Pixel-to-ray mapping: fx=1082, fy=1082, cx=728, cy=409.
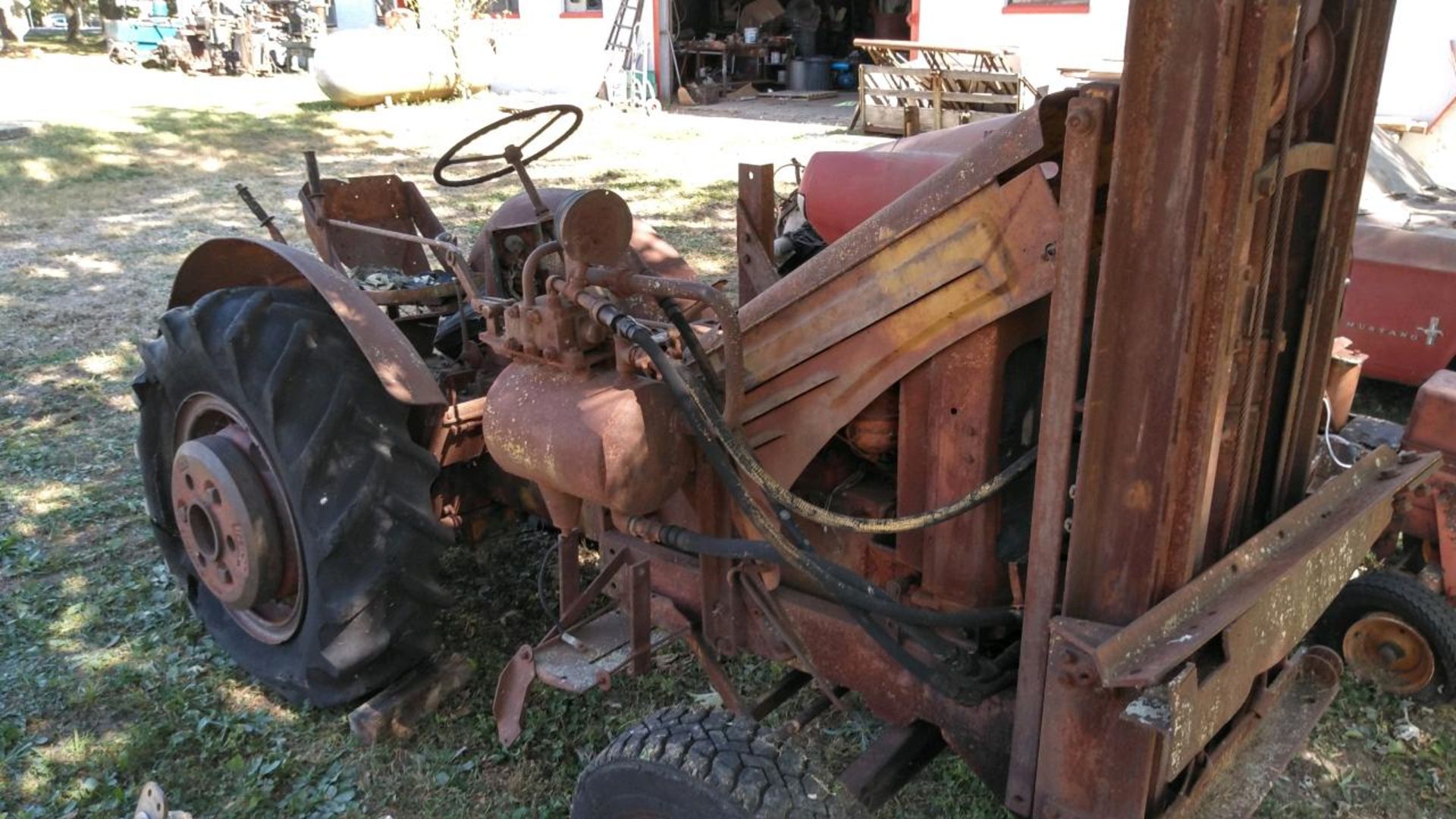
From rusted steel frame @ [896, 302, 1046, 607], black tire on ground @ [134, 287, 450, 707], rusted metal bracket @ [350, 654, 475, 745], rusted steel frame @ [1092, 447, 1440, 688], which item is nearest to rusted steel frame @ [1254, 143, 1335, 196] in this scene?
rusted steel frame @ [896, 302, 1046, 607]

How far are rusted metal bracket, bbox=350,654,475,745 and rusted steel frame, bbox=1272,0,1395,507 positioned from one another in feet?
7.36

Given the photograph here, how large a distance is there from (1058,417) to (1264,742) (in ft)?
3.31

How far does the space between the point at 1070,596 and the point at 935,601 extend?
0.44 metres

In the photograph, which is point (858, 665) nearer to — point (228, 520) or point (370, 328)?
point (370, 328)

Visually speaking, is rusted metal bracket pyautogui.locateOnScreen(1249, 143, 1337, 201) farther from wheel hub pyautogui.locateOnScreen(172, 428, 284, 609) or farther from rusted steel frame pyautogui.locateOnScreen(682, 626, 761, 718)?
wheel hub pyautogui.locateOnScreen(172, 428, 284, 609)

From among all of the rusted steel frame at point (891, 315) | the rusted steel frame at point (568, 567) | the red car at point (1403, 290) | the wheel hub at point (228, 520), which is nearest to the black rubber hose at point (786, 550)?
the rusted steel frame at point (891, 315)

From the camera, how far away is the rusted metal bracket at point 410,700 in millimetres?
2996

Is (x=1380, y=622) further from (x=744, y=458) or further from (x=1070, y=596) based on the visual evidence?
(x=744, y=458)

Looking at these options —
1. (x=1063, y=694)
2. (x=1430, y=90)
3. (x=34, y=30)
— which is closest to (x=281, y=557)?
(x=1063, y=694)

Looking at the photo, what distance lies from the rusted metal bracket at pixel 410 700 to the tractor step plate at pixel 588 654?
2.17 feet

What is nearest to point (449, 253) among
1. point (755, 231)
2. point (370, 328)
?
point (370, 328)

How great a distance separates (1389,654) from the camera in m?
3.37

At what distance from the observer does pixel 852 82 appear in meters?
18.5

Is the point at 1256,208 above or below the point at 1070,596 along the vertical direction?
above
